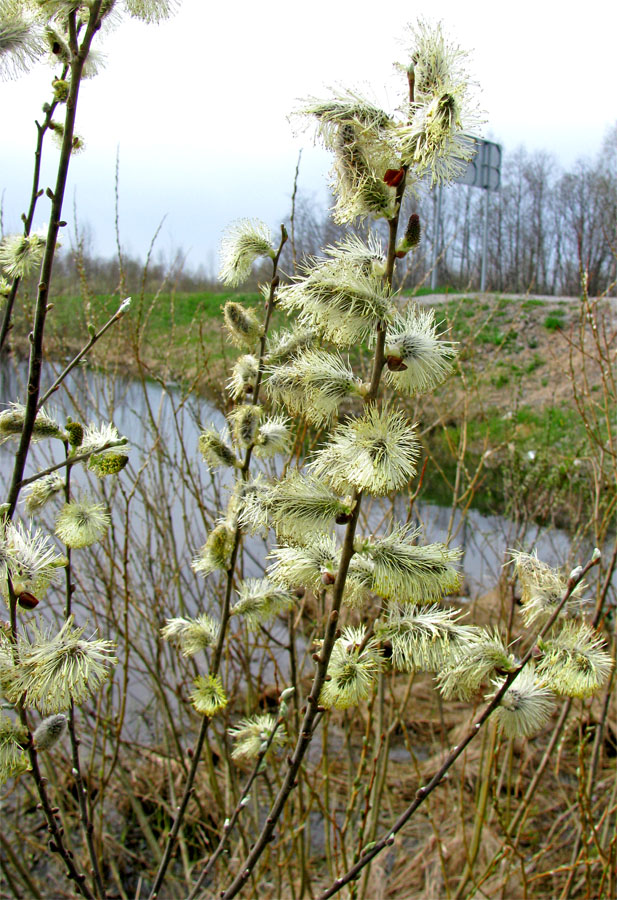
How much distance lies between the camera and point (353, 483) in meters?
0.84

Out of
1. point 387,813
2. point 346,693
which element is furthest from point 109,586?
point 387,813

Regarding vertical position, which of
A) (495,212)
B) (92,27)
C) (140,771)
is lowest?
(140,771)

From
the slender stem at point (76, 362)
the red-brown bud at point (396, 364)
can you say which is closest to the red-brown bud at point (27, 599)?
the slender stem at point (76, 362)

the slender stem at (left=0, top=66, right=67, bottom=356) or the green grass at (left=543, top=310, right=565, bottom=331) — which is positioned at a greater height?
the green grass at (left=543, top=310, right=565, bottom=331)

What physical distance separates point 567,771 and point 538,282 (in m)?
32.3

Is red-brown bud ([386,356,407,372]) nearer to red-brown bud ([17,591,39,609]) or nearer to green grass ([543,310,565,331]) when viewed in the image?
red-brown bud ([17,591,39,609])

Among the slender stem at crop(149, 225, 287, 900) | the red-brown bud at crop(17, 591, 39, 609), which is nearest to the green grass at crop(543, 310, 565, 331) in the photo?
the slender stem at crop(149, 225, 287, 900)

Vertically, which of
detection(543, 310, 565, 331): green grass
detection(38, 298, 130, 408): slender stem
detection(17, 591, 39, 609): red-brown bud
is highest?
detection(543, 310, 565, 331): green grass

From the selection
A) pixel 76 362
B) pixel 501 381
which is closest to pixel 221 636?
pixel 76 362

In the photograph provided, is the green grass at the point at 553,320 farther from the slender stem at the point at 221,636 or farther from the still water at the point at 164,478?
the slender stem at the point at 221,636

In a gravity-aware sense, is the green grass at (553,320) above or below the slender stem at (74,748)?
above

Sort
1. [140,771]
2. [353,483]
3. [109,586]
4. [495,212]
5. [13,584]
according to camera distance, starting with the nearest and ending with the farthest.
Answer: [353,483]
[13,584]
[109,586]
[140,771]
[495,212]

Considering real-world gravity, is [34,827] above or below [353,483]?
Result: below

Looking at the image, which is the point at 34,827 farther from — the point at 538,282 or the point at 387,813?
the point at 538,282
